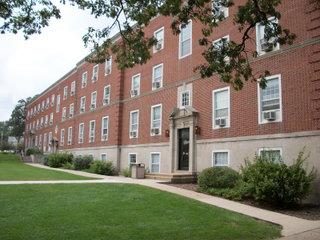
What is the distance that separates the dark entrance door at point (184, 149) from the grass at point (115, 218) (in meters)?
7.35

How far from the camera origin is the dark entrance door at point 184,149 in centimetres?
1784

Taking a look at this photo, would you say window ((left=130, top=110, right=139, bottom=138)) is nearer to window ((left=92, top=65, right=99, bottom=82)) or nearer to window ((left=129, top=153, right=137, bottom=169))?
window ((left=129, top=153, right=137, bottom=169))

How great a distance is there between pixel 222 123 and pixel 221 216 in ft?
25.2

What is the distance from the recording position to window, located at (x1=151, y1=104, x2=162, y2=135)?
2044cm

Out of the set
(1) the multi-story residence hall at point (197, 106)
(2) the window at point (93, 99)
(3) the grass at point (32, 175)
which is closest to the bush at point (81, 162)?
(1) the multi-story residence hall at point (197, 106)

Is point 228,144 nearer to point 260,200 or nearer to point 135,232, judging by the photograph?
point 260,200

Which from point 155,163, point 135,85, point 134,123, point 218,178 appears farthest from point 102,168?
point 218,178

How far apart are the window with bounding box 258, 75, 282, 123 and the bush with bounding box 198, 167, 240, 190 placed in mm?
3040

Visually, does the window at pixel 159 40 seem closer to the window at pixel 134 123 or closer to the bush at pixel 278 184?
the window at pixel 134 123

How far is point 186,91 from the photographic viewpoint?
18.4m

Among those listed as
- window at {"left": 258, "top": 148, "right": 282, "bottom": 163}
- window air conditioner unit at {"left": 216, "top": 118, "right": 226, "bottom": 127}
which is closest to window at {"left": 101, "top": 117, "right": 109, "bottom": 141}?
window air conditioner unit at {"left": 216, "top": 118, "right": 226, "bottom": 127}

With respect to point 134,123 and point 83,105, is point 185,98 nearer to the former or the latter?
point 134,123

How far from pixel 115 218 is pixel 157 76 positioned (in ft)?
49.8

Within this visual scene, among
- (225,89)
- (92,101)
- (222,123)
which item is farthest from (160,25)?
(92,101)
